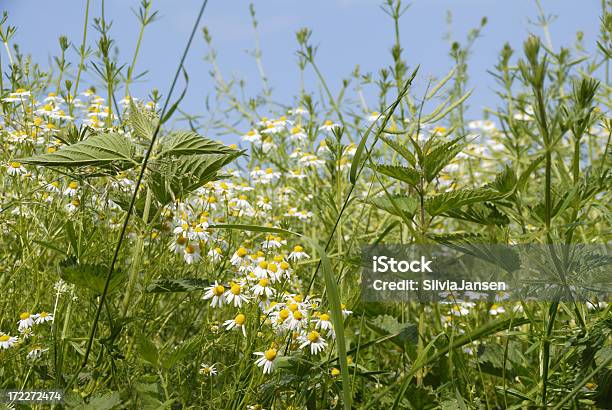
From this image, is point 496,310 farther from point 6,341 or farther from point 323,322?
point 6,341

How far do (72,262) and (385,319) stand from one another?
0.71 m

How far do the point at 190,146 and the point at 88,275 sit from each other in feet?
0.97

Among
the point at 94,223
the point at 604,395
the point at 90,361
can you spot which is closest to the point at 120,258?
the point at 94,223

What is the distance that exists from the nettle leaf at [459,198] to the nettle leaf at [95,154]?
580 mm

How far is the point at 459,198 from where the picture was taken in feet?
4.40

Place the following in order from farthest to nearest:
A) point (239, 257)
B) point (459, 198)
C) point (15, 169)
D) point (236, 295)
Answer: point (15, 169) < point (239, 257) < point (236, 295) < point (459, 198)

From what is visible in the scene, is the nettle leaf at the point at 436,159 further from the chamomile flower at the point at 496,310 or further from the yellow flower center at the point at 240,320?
the chamomile flower at the point at 496,310

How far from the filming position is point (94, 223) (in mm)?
1557

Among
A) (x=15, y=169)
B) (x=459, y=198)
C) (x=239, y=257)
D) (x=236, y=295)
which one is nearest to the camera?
(x=459, y=198)

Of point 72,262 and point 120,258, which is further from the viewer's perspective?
point 120,258

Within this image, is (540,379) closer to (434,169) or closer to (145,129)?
(434,169)

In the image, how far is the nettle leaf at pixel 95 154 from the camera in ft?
3.97

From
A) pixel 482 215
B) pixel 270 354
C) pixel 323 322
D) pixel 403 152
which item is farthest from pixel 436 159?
pixel 270 354

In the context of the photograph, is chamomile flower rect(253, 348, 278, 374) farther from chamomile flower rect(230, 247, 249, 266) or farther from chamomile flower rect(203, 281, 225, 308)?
chamomile flower rect(230, 247, 249, 266)
